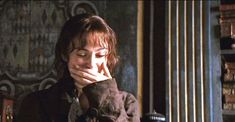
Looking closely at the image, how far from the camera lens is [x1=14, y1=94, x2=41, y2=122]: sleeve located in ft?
3.43

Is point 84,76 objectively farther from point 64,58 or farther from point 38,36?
point 38,36

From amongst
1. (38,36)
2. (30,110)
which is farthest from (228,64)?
(30,110)

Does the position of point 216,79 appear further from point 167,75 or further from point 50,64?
point 50,64

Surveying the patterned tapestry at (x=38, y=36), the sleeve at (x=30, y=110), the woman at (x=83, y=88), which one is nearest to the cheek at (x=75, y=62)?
the woman at (x=83, y=88)

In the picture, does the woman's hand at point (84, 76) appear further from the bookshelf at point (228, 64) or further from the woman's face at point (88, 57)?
the bookshelf at point (228, 64)

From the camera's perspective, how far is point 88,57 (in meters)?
1.06

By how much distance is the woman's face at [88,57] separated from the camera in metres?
1.06

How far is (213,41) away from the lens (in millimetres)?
1942

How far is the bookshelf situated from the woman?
889 millimetres

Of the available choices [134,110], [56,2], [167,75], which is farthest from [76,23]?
[56,2]

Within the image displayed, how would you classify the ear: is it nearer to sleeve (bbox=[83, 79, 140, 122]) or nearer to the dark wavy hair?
the dark wavy hair

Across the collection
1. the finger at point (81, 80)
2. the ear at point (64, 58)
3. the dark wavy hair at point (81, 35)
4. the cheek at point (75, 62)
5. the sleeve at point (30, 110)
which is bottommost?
the sleeve at point (30, 110)

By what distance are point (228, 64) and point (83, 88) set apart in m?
1.05

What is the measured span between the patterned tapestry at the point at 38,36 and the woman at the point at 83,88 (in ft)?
3.00
